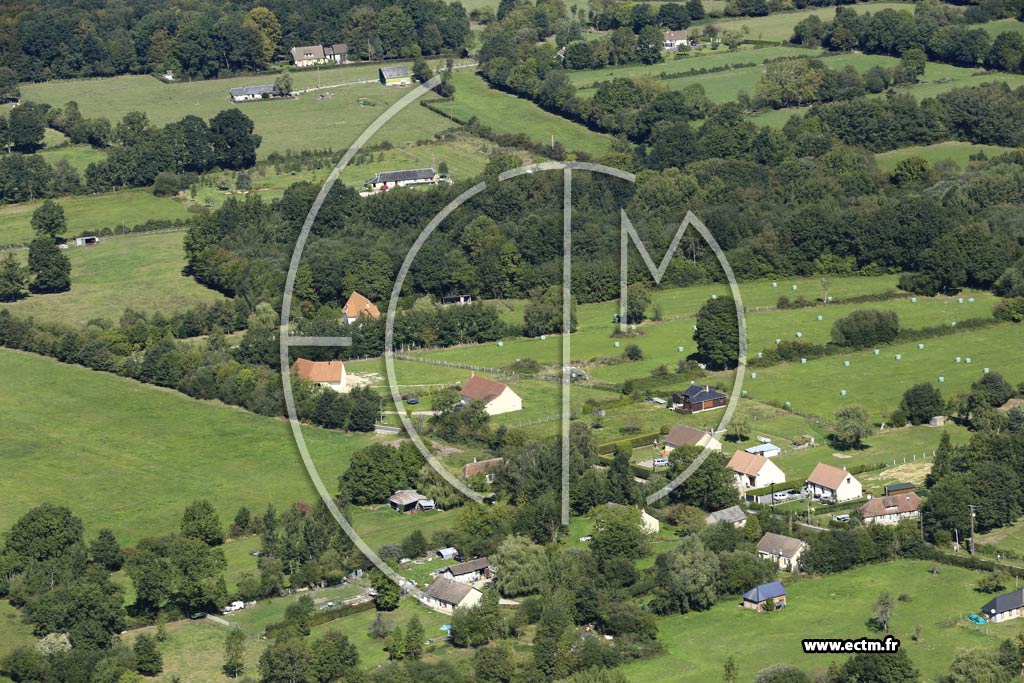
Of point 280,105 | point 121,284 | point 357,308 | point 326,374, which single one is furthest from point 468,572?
point 280,105

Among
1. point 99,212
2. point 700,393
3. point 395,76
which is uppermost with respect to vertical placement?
point 395,76

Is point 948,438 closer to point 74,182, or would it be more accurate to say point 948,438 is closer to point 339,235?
point 339,235

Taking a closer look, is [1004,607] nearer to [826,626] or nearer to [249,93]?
[826,626]

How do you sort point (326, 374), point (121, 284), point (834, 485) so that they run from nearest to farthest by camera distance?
point (834, 485)
point (326, 374)
point (121, 284)

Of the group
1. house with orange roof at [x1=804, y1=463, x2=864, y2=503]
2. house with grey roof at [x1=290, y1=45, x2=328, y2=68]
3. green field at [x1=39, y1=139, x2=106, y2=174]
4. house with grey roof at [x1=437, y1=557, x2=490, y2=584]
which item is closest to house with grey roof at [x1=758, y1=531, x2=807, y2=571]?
house with orange roof at [x1=804, y1=463, x2=864, y2=503]

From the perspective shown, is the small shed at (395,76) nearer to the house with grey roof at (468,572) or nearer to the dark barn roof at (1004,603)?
the house with grey roof at (468,572)

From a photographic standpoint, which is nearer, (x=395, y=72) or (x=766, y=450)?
(x=766, y=450)
